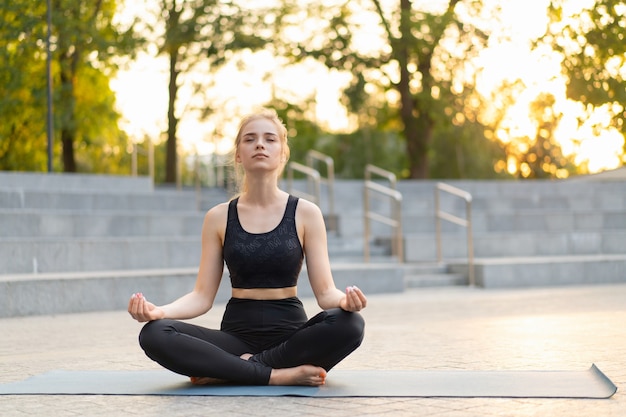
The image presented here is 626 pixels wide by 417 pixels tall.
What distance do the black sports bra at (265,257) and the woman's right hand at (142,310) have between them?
0.41m

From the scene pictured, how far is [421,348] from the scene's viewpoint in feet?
22.4

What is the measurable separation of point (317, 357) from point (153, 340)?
766 mm

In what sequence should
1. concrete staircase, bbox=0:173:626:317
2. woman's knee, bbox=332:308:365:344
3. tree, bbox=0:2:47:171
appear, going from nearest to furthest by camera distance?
1. woman's knee, bbox=332:308:365:344
2. concrete staircase, bbox=0:173:626:317
3. tree, bbox=0:2:47:171

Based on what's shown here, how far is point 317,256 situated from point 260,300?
35 centimetres

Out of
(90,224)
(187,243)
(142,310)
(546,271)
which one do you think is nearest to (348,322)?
(142,310)

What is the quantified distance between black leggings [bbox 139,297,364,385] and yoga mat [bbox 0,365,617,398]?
102 mm

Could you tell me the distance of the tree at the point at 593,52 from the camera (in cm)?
1327

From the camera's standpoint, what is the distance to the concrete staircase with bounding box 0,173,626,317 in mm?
10656

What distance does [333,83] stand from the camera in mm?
25953

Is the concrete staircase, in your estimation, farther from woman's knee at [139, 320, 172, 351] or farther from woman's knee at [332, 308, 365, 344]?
woman's knee at [332, 308, 365, 344]

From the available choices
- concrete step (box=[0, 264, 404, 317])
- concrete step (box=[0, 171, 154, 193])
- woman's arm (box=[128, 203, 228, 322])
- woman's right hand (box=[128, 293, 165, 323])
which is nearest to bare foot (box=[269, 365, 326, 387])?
woman's arm (box=[128, 203, 228, 322])

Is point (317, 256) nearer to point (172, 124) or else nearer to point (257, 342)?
point (257, 342)

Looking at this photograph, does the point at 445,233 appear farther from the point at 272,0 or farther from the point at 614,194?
the point at 272,0

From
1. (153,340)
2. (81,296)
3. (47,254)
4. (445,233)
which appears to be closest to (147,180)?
(445,233)
